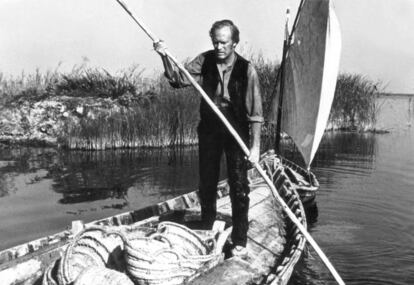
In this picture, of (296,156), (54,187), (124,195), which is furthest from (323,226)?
(296,156)

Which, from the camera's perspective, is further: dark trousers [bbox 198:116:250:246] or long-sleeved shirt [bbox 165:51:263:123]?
dark trousers [bbox 198:116:250:246]

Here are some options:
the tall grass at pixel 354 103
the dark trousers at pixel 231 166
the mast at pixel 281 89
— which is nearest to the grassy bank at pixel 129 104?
the tall grass at pixel 354 103

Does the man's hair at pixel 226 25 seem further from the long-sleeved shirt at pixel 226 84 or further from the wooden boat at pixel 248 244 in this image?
the wooden boat at pixel 248 244

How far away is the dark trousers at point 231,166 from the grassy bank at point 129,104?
966cm

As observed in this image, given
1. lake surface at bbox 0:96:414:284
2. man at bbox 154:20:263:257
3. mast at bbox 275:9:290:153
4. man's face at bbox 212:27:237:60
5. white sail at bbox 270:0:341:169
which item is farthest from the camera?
mast at bbox 275:9:290:153

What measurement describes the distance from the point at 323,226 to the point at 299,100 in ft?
8.42

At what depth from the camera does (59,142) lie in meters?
19.0

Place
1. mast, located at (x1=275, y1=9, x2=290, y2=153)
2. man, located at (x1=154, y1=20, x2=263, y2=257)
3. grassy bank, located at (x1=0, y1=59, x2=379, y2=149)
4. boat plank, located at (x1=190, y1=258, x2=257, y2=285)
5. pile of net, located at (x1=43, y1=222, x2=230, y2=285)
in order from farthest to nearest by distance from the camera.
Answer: grassy bank, located at (x1=0, y1=59, x2=379, y2=149) < mast, located at (x1=275, y1=9, x2=290, y2=153) < man, located at (x1=154, y1=20, x2=263, y2=257) < boat plank, located at (x1=190, y1=258, x2=257, y2=285) < pile of net, located at (x1=43, y1=222, x2=230, y2=285)

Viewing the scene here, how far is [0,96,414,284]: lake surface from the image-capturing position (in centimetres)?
820

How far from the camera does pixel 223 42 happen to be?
5047mm

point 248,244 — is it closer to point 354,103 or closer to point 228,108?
point 228,108

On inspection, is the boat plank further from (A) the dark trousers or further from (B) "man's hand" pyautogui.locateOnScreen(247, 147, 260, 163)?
(B) "man's hand" pyautogui.locateOnScreen(247, 147, 260, 163)

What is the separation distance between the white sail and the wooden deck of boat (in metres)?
1.38

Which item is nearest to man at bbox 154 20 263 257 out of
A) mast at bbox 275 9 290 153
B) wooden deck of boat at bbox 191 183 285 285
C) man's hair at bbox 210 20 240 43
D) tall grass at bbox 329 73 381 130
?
man's hair at bbox 210 20 240 43
